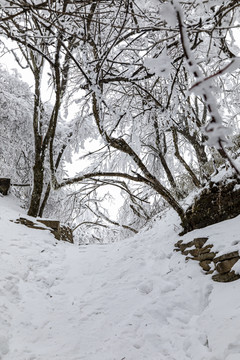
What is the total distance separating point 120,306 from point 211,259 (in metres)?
1.28

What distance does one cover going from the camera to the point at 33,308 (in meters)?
3.13

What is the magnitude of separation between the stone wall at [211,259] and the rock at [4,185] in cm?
620

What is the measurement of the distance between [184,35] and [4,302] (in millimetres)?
3414

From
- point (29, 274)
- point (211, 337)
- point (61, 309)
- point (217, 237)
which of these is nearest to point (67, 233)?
point (29, 274)

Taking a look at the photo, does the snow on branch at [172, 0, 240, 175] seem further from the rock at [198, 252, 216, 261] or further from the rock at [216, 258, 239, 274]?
the rock at [198, 252, 216, 261]

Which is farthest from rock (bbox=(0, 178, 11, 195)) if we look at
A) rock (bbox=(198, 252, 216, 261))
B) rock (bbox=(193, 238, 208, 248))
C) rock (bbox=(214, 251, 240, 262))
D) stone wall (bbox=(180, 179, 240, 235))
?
rock (bbox=(214, 251, 240, 262))

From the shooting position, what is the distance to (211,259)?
10.2 feet

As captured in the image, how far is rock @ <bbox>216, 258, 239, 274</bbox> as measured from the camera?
2752 millimetres

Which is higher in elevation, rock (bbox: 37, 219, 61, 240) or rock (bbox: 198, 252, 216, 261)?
rock (bbox: 198, 252, 216, 261)

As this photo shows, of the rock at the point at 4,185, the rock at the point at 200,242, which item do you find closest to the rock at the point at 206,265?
the rock at the point at 200,242

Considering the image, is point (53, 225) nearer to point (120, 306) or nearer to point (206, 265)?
point (120, 306)

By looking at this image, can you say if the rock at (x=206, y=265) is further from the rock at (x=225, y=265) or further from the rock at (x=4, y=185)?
the rock at (x=4, y=185)

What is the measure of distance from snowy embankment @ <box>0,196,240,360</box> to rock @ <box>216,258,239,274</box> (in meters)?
0.18

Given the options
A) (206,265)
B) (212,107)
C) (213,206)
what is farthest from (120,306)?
(212,107)
